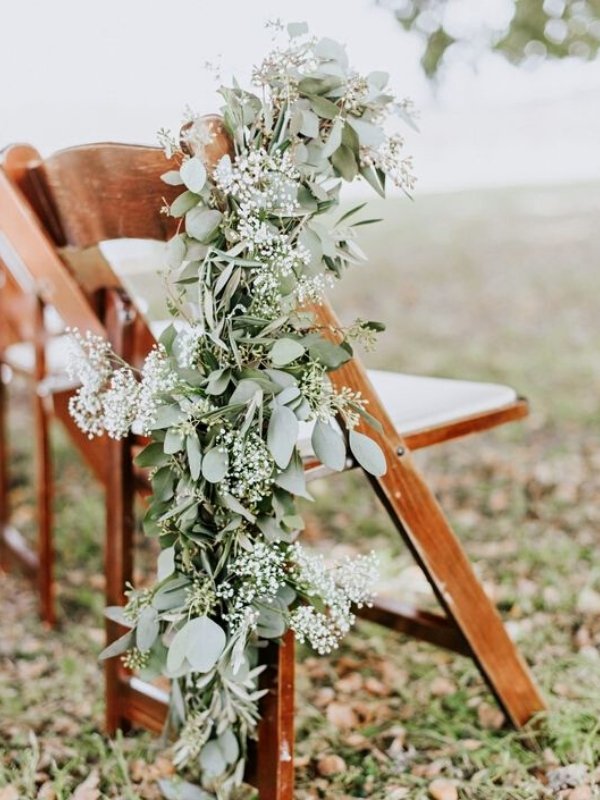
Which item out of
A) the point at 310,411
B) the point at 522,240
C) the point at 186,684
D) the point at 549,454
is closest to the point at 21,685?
the point at 186,684

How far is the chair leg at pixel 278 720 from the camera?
5.02ft

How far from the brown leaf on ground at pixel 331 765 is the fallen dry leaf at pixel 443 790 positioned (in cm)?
19

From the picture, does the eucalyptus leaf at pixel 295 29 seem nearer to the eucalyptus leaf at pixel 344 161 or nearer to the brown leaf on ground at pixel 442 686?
the eucalyptus leaf at pixel 344 161

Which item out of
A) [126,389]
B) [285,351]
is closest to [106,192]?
[126,389]

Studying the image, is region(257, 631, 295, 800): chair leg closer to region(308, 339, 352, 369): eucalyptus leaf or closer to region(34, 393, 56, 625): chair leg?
region(308, 339, 352, 369): eucalyptus leaf

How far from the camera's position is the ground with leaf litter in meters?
1.81

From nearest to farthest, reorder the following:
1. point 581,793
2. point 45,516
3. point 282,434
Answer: point 282,434, point 581,793, point 45,516

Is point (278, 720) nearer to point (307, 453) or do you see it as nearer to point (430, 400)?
point (307, 453)

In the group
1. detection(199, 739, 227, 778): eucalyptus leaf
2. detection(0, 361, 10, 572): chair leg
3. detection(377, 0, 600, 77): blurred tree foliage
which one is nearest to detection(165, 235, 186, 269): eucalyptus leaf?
detection(199, 739, 227, 778): eucalyptus leaf

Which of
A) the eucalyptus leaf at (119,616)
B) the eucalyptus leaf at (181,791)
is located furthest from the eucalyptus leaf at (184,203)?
the eucalyptus leaf at (181,791)

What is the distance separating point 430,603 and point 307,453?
1.25 metres

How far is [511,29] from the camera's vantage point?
406 centimetres

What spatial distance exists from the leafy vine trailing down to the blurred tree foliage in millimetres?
2877

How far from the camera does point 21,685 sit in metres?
2.25
